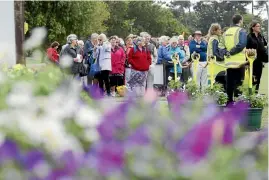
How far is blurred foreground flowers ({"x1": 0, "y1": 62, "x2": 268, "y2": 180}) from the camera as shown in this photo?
4.26 feet

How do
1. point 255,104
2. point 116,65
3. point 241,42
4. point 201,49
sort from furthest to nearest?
point 116,65 → point 201,49 → point 241,42 → point 255,104

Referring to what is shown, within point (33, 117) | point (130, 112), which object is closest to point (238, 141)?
point (130, 112)

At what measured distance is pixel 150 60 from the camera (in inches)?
522

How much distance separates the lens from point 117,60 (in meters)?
13.8

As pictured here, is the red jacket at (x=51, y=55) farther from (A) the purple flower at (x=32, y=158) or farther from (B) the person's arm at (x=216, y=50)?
(B) the person's arm at (x=216, y=50)

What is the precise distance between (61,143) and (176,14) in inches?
3971

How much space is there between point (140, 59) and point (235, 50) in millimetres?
4183

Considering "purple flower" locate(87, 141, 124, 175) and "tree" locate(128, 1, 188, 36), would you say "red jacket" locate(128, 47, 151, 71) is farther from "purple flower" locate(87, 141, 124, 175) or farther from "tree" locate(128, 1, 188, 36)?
"tree" locate(128, 1, 188, 36)

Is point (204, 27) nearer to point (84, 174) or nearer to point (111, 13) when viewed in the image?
point (111, 13)

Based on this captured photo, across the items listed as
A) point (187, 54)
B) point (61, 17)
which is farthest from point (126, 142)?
point (61, 17)

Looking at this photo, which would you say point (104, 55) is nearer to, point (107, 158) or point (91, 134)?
point (91, 134)

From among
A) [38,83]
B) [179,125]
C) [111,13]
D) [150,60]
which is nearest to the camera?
[179,125]

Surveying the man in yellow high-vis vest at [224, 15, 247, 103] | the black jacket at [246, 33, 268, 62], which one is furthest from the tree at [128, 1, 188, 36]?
the man in yellow high-vis vest at [224, 15, 247, 103]

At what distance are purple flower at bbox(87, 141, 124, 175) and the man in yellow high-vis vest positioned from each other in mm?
7820
